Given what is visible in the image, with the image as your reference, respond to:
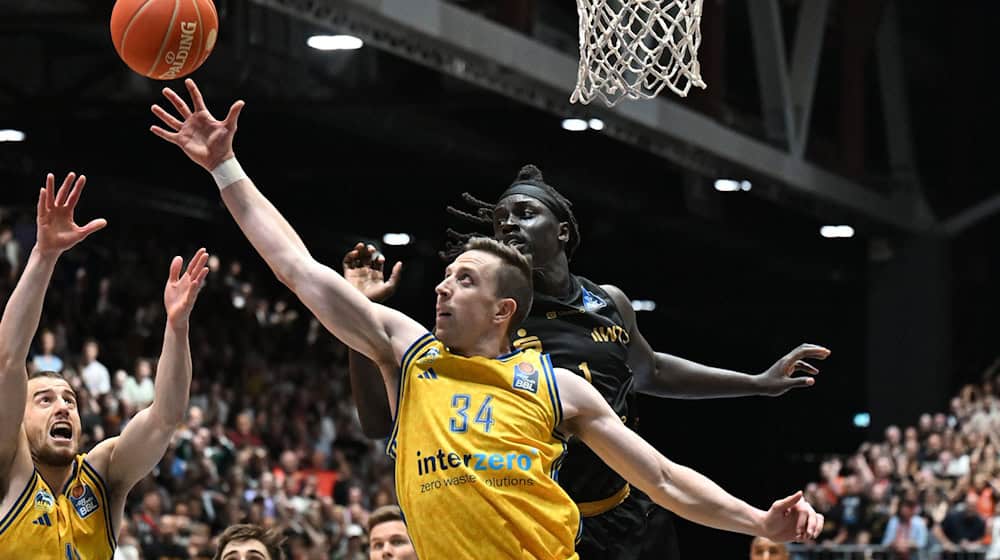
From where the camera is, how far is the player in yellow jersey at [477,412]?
4.83 meters

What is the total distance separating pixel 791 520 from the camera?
477 centimetres

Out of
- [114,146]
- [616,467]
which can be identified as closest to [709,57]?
[114,146]

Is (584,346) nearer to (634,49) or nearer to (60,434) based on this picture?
(60,434)

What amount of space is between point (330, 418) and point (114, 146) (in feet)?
16.1

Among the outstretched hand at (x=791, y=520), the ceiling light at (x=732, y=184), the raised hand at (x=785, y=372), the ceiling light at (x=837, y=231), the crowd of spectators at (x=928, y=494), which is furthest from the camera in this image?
the ceiling light at (x=837, y=231)

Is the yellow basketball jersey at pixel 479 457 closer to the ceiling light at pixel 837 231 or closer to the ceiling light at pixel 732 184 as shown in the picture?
the ceiling light at pixel 732 184

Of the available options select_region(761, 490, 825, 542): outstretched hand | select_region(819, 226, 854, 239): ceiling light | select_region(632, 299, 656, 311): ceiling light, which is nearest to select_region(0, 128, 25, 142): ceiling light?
select_region(819, 226, 854, 239): ceiling light

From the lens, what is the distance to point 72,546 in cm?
582

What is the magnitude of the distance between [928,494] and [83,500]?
16984 millimetres

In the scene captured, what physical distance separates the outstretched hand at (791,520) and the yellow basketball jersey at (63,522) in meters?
2.40

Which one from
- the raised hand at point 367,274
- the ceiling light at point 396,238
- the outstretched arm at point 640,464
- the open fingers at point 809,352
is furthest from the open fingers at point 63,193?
the ceiling light at point 396,238

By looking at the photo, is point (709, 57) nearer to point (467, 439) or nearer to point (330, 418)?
point (330, 418)

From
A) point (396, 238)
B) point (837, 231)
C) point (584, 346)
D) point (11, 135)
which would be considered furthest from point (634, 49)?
point (396, 238)

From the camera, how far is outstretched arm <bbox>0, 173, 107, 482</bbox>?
5.58 m
